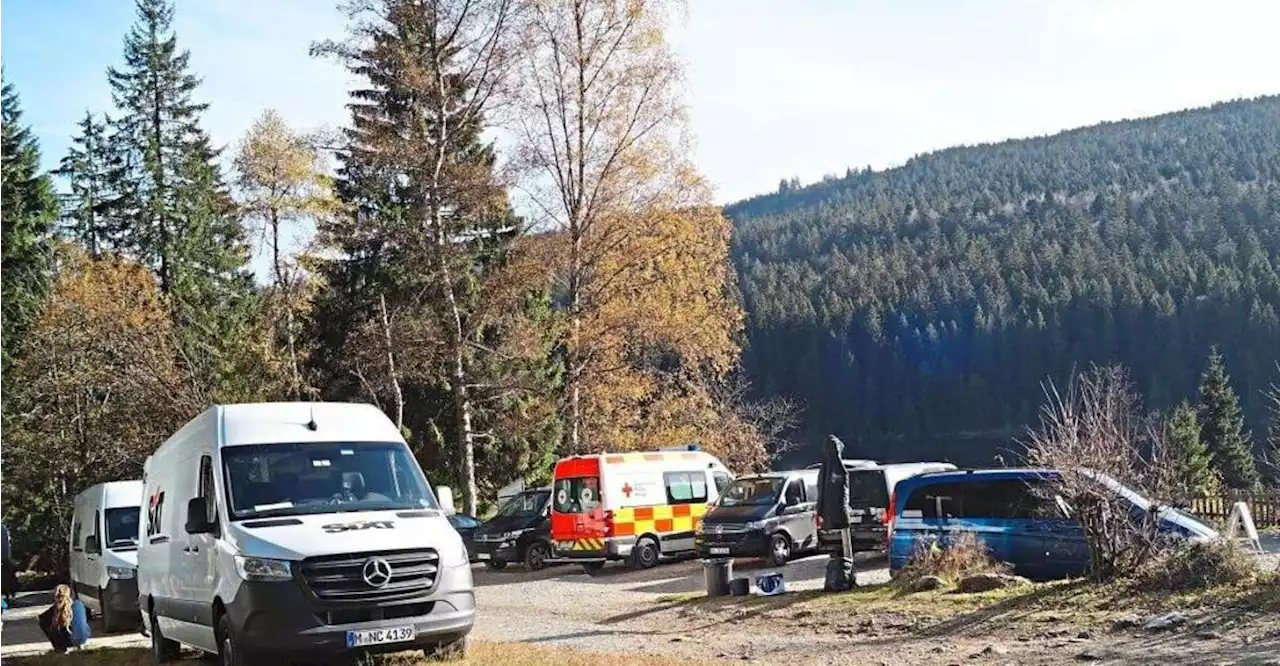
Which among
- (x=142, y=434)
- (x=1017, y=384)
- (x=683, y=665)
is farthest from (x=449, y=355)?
(x=1017, y=384)

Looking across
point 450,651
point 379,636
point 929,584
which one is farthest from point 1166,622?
point 379,636

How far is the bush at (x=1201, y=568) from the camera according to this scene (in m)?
11.4

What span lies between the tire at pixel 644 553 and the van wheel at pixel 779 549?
3042mm

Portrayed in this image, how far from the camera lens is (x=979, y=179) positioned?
585 feet

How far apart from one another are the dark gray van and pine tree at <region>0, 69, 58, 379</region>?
2280 centimetres

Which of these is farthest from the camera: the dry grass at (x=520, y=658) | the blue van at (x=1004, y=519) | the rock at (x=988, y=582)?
the blue van at (x=1004, y=519)

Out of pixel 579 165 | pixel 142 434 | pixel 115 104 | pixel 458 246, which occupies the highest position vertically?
pixel 115 104

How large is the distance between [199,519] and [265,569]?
129cm

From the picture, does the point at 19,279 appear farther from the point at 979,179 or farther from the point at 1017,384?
the point at 979,179

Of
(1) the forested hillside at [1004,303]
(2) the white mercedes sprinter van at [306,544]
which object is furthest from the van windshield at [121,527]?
(1) the forested hillside at [1004,303]

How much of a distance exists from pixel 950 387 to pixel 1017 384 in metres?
6.33

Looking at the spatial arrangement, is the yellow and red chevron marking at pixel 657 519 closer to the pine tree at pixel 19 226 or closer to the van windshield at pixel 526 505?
the van windshield at pixel 526 505

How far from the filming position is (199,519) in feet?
33.3

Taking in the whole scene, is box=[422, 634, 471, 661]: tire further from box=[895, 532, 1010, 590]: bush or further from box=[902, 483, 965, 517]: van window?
box=[902, 483, 965, 517]: van window
